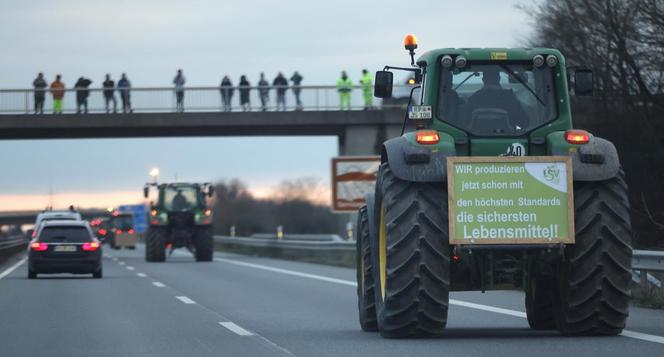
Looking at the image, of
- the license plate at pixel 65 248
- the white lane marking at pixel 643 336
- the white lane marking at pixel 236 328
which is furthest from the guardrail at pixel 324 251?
the license plate at pixel 65 248

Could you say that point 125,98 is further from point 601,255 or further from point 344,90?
point 601,255

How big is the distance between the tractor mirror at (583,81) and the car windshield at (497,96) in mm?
260

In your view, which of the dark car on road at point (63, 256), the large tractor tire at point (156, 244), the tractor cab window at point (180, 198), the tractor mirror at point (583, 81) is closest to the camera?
the tractor mirror at point (583, 81)

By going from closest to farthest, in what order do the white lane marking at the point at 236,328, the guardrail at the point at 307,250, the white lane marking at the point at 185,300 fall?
A: the white lane marking at the point at 236,328 < the white lane marking at the point at 185,300 < the guardrail at the point at 307,250

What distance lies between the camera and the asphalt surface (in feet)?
37.8

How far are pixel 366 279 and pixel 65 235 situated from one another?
61.1 feet

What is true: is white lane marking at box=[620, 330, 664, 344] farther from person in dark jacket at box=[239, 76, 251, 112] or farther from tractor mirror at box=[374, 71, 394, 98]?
person in dark jacket at box=[239, 76, 251, 112]

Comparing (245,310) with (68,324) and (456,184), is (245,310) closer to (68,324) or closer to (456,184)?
(68,324)

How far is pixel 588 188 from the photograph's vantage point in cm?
1176

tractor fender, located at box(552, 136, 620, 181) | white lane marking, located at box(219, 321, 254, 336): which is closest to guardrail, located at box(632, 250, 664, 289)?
tractor fender, located at box(552, 136, 620, 181)

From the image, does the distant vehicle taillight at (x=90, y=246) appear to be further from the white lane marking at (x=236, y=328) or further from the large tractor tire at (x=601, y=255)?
the large tractor tire at (x=601, y=255)

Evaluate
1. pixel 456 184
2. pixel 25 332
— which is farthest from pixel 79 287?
pixel 456 184

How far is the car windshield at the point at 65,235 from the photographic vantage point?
30688 millimetres

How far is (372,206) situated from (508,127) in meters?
1.55
